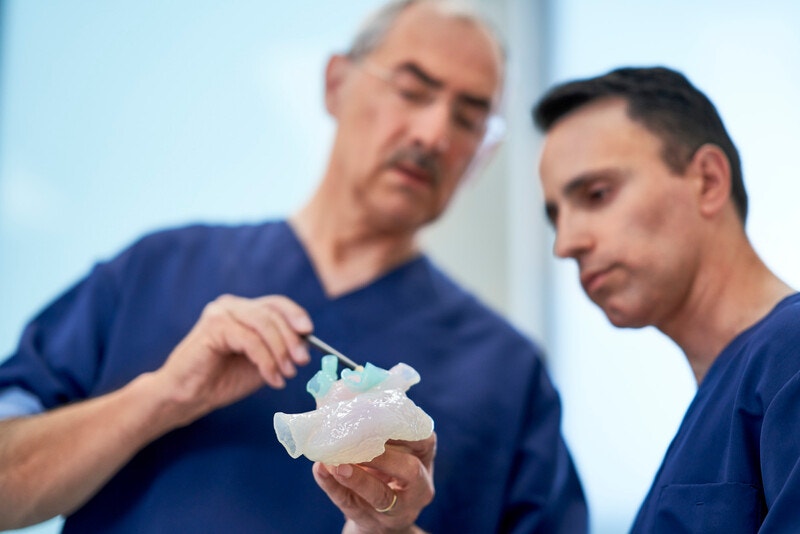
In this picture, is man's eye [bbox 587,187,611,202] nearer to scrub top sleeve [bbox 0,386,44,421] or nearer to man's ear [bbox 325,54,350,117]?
man's ear [bbox 325,54,350,117]

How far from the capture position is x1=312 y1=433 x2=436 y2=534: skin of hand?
25.3 inches

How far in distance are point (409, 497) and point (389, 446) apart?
0.21 feet

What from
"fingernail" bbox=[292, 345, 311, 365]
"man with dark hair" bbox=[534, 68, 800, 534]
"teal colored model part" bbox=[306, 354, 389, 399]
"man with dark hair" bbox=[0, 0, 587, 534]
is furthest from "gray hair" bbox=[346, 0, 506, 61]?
"teal colored model part" bbox=[306, 354, 389, 399]

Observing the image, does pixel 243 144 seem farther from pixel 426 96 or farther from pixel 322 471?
pixel 322 471

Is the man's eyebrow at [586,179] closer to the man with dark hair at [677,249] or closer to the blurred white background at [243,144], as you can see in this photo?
the man with dark hair at [677,249]

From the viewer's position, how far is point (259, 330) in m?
0.81

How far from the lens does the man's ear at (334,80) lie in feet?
4.04

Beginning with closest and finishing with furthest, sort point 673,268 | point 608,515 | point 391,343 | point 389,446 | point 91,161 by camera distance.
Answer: point 389,446, point 673,268, point 391,343, point 608,515, point 91,161

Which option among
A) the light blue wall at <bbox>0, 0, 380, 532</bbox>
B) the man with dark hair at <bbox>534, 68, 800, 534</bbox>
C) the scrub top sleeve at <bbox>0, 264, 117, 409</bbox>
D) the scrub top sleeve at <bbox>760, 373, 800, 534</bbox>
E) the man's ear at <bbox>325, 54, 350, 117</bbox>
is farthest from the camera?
the light blue wall at <bbox>0, 0, 380, 532</bbox>

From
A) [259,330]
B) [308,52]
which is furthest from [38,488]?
[308,52]

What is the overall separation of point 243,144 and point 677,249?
98 cm

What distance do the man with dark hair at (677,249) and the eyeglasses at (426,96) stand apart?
0.22m

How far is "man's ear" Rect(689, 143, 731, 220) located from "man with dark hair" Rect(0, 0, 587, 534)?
327 mm

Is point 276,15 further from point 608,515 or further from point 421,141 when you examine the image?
point 608,515
